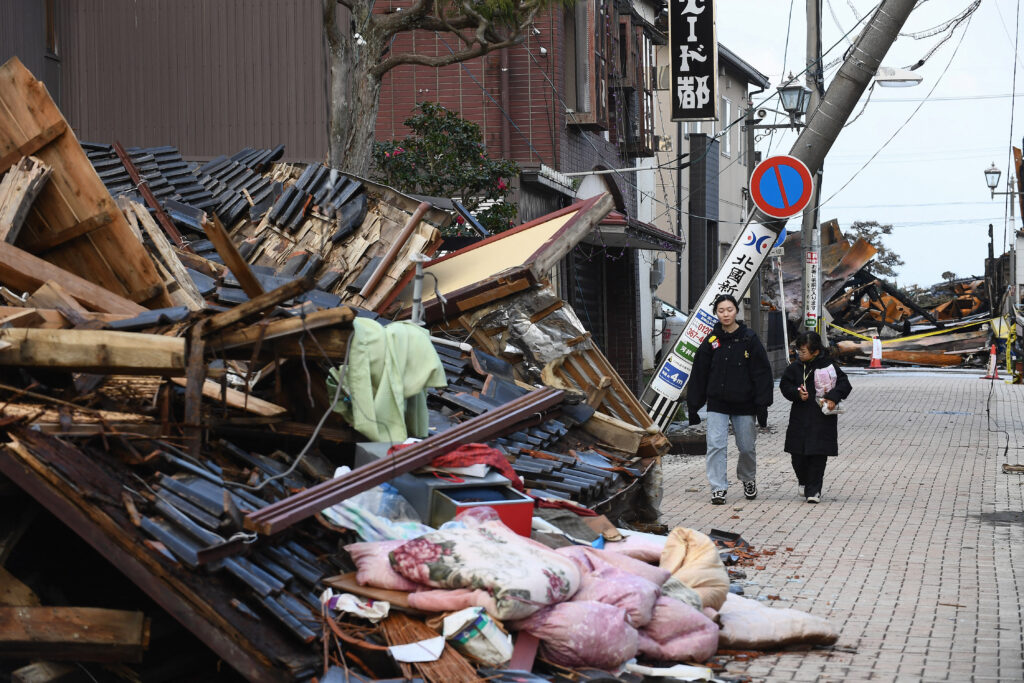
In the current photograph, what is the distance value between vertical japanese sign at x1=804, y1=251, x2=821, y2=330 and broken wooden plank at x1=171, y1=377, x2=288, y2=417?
710 inches

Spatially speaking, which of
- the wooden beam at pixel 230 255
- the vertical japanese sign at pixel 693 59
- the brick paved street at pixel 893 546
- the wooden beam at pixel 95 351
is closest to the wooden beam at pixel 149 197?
the wooden beam at pixel 230 255

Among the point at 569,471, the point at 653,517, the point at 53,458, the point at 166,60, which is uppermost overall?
the point at 166,60

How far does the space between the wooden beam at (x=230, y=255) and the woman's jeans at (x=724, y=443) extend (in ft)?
21.4

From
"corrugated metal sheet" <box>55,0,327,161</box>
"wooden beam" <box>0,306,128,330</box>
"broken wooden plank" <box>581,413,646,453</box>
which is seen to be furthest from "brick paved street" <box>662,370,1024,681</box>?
"corrugated metal sheet" <box>55,0,327,161</box>

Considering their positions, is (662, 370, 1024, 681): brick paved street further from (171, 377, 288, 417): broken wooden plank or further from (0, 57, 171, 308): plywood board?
(0, 57, 171, 308): plywood board

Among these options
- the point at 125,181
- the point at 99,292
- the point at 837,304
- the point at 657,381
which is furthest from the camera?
the point at 837,304

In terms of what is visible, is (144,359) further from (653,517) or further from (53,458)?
(653,517)

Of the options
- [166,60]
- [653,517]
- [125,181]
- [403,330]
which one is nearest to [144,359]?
[403,330]

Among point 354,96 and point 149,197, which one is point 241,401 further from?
point 354,96

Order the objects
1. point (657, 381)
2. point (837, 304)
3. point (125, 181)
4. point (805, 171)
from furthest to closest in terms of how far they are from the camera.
Result: point (837, 304)
point (657, 381)
point (805, 171)
point (125, 181)

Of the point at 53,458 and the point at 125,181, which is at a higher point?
the point at 125,181

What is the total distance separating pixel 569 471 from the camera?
28.2 feet

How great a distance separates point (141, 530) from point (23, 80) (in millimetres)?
4539

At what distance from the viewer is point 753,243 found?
571 inches
